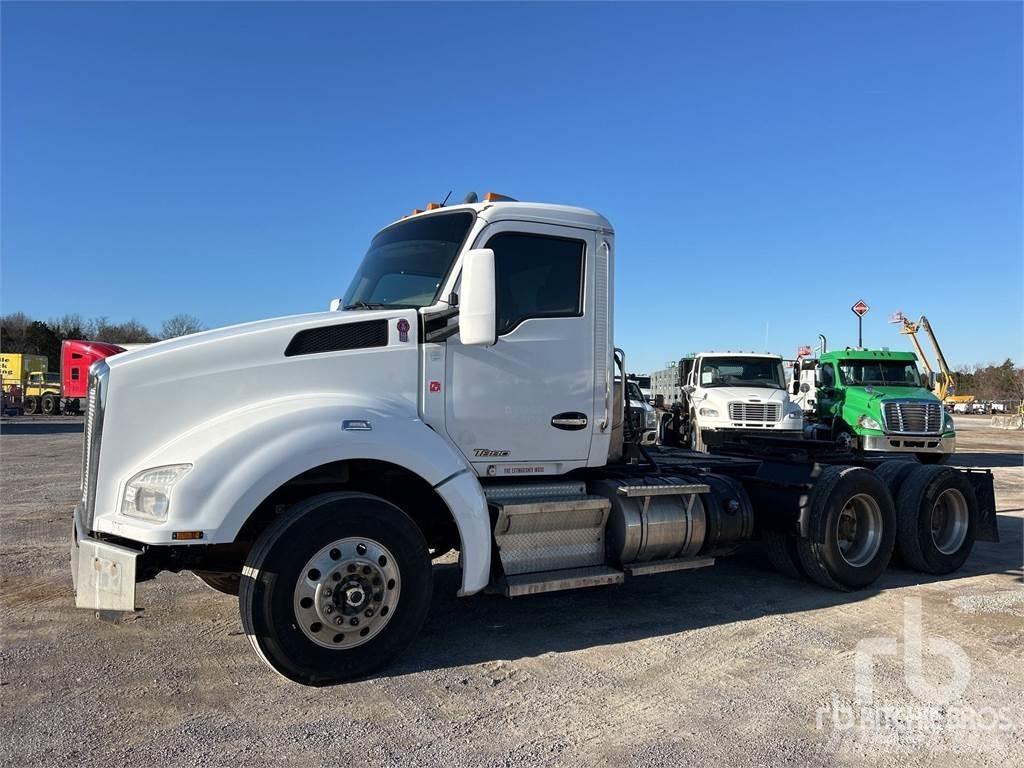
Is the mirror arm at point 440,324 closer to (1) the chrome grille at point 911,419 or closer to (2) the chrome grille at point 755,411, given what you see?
(2) the chrome grille at point 755,411

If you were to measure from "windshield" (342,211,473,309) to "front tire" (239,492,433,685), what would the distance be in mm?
1511

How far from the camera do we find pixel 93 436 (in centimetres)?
428

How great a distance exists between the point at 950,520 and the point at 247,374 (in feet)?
23.0

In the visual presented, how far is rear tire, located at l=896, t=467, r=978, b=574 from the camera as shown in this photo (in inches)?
277

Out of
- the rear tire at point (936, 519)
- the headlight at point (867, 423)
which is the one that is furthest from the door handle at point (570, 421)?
the headlight at point (867, 423)

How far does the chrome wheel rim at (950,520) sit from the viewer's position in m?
7.43

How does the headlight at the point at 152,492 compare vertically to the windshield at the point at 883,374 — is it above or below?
below

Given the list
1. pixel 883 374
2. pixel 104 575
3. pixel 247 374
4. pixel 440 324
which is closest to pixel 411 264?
pixel 440 324

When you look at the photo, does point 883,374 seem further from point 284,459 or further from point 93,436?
point 93,436

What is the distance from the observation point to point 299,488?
4.65 metres

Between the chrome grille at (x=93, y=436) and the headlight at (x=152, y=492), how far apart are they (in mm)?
268

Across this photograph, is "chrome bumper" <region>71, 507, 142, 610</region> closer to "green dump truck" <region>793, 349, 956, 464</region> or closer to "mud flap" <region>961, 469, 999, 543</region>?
"mud flap" <region>961, 469, 999, 543</region>

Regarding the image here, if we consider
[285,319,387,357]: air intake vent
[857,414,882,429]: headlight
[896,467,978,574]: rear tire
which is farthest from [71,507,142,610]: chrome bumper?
[857,414,882,429]: headlight

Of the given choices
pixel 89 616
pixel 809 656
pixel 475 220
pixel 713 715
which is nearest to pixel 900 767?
pixel 713 715
